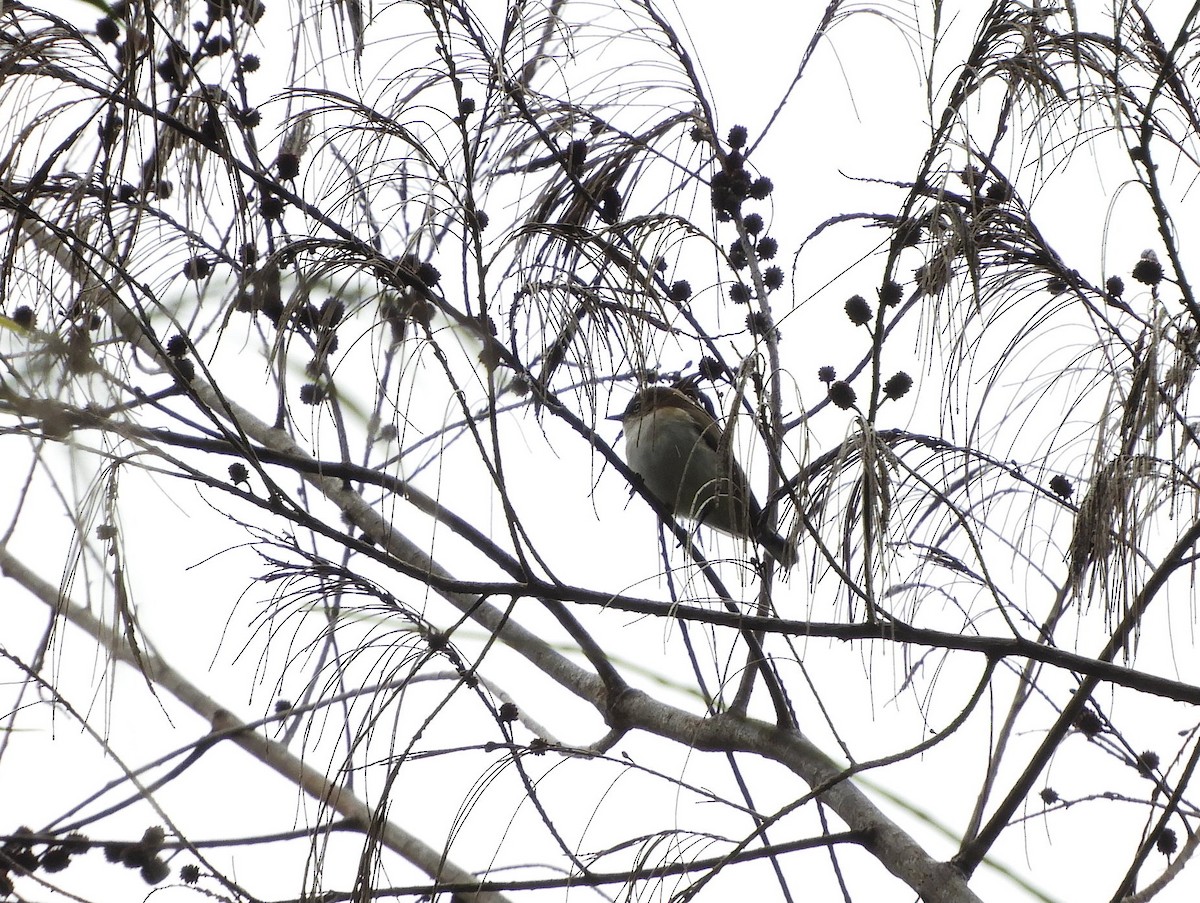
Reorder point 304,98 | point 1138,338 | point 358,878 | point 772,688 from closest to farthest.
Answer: point 358,878 < point 1138,338 < point 304,98 < point 772,688

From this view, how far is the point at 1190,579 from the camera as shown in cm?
188

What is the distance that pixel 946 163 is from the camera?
5.70 feet

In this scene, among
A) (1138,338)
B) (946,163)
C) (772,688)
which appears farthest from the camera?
(772,688)

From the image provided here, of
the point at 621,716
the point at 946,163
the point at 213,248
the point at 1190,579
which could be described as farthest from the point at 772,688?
the point at 213,248

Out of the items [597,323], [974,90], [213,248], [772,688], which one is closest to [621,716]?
[772,688]

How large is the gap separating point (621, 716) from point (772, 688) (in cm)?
40

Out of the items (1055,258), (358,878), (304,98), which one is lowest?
(358,878)

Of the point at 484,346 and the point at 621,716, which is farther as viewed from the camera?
the point at 621,716

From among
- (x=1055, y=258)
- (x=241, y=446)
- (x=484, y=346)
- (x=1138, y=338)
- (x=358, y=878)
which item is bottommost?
(x=358, y=878)

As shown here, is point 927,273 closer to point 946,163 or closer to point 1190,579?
point 946,163

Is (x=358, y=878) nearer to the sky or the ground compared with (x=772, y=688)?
nearer to the ground

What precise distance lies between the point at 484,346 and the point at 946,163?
0.73 m

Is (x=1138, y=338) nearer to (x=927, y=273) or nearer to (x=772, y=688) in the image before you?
(x=927, y=273)

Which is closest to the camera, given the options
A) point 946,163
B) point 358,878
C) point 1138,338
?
point 358,878
